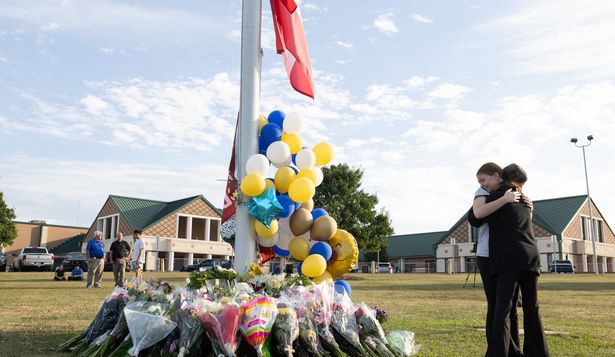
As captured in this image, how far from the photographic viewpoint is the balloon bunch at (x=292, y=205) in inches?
251

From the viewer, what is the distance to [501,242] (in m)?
4.86

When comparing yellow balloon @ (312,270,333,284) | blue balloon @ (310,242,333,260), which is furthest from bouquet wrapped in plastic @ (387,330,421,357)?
→ blue balloon @ (310,242,333,260)

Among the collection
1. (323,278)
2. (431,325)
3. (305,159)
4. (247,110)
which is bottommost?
(431,325)

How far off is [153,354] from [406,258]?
6366 cm

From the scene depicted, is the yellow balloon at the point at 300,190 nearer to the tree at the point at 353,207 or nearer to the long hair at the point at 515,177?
the long hair at the point at 515,177

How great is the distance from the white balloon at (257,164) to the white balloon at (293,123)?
0.76m

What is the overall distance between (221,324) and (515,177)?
2.86 m

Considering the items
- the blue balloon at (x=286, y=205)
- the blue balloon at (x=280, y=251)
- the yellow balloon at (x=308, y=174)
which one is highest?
the yellow balloon at (x=308, y=174)

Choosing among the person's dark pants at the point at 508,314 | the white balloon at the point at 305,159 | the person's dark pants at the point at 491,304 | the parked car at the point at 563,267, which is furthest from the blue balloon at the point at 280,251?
the parked car at the point at 563,267

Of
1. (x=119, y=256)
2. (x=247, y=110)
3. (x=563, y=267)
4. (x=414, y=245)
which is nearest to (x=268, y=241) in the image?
(x=247, y=110)

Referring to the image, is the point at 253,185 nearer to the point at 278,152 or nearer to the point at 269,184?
the point at 269,184

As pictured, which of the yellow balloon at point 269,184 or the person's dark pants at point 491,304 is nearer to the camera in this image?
the person's dark pants at point 491,304

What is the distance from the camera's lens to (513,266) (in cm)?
473

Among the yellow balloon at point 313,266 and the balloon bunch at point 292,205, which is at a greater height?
the balloon bunch at point 292,205
